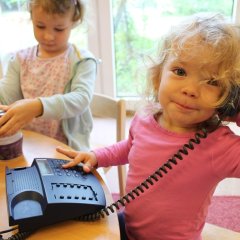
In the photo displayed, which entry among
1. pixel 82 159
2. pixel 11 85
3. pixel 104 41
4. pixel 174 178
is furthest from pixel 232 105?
pixel 104 41

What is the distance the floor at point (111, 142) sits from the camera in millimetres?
2027

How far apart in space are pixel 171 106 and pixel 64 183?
31cm

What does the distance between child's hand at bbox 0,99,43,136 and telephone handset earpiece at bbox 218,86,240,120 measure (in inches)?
22.3

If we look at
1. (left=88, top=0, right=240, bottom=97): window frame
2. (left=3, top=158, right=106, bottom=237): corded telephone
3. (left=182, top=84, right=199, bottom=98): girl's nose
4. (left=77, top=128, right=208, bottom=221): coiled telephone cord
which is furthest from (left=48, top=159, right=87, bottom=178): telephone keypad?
(left=88, top=0, right=240, bottom=97): window frame

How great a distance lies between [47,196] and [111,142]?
182cm

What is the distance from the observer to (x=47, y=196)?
66 centimetres

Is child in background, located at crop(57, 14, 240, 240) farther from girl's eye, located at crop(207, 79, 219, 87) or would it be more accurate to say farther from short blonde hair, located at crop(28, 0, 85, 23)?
short blonde hair, located at crop(28, 0, 85, 23)

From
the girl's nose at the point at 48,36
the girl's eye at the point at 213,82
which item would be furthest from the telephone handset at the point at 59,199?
the girl's nose at the point at 48,36

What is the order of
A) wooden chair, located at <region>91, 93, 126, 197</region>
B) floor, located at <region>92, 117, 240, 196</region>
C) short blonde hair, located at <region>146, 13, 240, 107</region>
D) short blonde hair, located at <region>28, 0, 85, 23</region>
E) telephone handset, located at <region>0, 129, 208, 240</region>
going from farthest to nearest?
floor, located at <region>92, 117, 240, 196</region> < wooden chair, located at <region>91, 93, 126, 197</region> < short blonde hair, located at <region>28, 0, 85, 23</region> < short blonde hair, located at <region>146, 13, 240, 107</region> < telephone handset, located at <region>0, 129, 208, 240</region>

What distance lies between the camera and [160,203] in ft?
2.77

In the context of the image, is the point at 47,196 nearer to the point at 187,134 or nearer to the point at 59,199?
the point at 59,199

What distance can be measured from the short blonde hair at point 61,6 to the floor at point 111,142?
31.0 inches

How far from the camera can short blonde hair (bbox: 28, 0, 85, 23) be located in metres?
1.24

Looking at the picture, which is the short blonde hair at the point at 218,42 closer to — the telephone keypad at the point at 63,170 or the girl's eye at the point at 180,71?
the girl's eye at the point at 180,71
